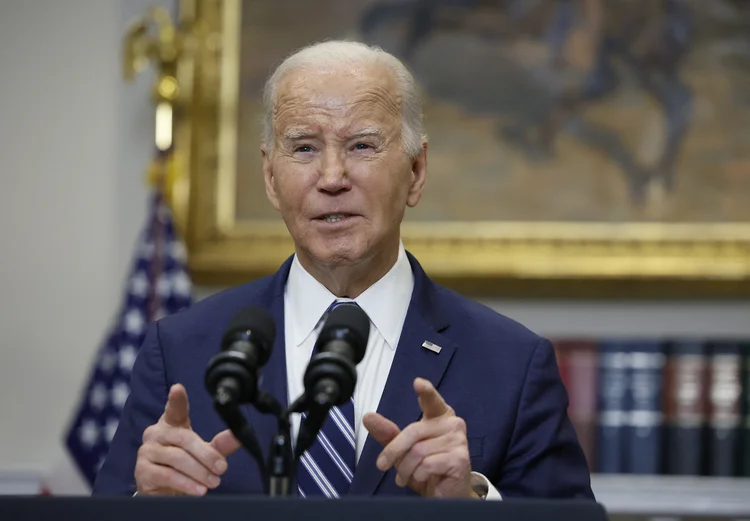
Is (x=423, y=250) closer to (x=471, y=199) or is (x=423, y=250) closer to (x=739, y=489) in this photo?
(x=471, y=199)

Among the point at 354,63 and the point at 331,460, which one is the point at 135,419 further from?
the point at 354,63

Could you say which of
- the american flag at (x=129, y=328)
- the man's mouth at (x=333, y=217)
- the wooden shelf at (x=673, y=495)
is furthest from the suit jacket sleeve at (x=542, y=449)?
the american flag at (x=129, y=328)

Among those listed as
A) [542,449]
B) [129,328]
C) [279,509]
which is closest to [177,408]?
[279,509]

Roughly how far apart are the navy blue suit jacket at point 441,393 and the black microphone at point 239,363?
803mm

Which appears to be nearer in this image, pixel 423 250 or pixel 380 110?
pixel 380 110

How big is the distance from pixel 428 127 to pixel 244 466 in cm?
333

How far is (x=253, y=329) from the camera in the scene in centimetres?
184

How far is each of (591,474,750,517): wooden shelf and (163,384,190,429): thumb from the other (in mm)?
3260

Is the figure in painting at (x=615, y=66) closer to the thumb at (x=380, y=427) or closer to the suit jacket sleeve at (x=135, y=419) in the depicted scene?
the suit jacket sleeve at (x=135, y=419)

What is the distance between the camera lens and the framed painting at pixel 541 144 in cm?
556

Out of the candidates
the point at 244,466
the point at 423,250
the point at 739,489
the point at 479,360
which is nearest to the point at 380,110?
the point at 479,360

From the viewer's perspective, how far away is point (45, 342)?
5746mm

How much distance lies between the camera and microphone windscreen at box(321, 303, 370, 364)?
1.85 meters

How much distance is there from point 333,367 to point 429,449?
0.48 meters
